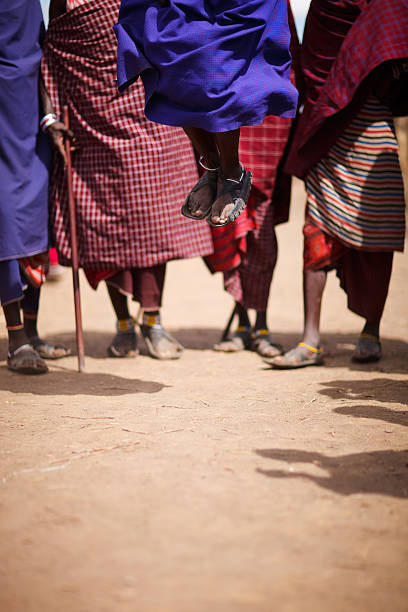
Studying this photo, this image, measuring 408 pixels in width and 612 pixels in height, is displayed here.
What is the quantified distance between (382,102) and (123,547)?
127 inches

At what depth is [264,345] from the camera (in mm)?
4555

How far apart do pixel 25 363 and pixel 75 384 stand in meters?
0.43

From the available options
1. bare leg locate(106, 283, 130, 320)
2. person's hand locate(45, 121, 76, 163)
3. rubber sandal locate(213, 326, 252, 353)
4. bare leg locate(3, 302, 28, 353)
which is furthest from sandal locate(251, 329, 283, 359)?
person's hand locate(45, 121, 76, 163)

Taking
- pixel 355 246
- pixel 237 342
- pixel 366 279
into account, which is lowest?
pixel 237 342

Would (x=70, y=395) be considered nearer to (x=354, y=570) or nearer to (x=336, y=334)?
(x=354, y=570)

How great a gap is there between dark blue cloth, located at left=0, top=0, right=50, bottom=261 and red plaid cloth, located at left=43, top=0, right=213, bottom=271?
15 cm

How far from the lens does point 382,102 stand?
3.88m

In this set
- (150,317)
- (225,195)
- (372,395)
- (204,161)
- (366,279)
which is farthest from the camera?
(150,317)

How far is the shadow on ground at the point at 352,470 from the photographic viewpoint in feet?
6.35

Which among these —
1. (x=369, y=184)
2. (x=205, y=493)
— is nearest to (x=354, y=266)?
(x=369, y=184)

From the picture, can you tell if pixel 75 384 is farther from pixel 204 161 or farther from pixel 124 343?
pixel 204 161

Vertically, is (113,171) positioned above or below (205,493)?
above

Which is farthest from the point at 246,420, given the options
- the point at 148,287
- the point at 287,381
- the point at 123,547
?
the point at 148,287

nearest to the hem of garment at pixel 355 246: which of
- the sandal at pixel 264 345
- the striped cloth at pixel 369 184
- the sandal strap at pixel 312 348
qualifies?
the striped cloth at pixel 369 184
